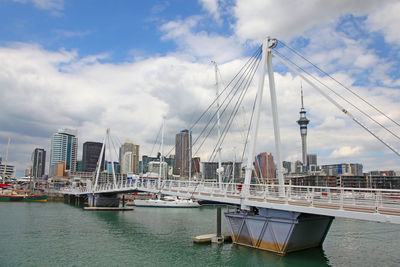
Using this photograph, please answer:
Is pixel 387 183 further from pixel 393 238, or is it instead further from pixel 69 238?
pixel 69 238

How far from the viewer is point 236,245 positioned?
29.6m

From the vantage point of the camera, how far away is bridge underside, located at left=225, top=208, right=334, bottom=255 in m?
25.3

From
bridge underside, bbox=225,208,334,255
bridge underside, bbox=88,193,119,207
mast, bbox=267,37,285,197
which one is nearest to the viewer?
bridge underside, bbox=225,208,334,255

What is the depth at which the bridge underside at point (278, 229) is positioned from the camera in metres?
25.3

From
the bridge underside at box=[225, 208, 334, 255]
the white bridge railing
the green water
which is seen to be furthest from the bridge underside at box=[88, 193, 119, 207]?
the bridge underside at box=[225, 208, 334, 255]

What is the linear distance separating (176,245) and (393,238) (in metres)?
25.4

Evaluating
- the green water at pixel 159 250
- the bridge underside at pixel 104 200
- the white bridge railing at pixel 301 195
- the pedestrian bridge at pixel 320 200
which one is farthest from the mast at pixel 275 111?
the bridge underside at pixel 104 200

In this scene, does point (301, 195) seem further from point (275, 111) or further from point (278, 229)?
point (275, 111)

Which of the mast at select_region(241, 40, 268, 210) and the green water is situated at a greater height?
the mast at select_region(241, 40, 268, 210)

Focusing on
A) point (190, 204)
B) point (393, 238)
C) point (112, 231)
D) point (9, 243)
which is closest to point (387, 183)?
point (190, 204)

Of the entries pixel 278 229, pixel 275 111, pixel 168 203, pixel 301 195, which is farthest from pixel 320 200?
pixel 168 203

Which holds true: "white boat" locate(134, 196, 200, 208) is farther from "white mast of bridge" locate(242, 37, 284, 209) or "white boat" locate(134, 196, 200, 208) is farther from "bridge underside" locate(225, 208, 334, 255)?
"white mast of bridge" locate(242, 37, 284, 209)

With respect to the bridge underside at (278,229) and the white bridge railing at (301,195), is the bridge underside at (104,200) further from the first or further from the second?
the bridge underside at (278,229)

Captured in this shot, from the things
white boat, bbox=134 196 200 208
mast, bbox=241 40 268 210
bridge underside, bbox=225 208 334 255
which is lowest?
white boat, bbox=134 196 200 208
